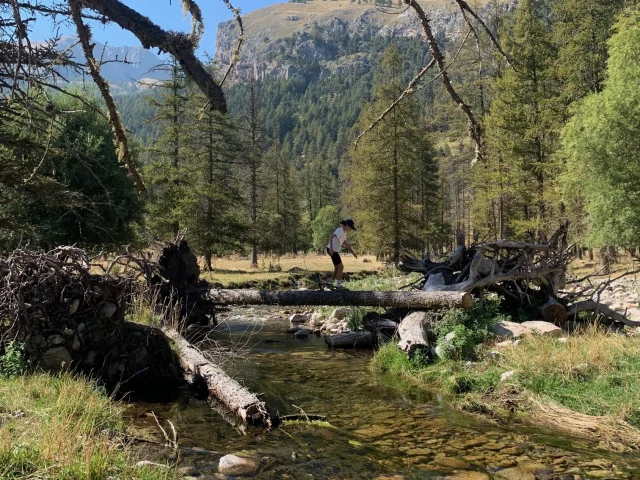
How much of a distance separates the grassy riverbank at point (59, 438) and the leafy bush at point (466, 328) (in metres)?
5.89

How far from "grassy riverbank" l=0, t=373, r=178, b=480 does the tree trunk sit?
9.23m

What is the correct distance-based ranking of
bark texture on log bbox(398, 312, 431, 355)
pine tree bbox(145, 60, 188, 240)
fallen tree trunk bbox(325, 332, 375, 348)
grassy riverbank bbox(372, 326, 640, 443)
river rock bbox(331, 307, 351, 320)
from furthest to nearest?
pine tree bbox(145, 60, 188, 240) < river rock bbox(331, 307, 351, 320) < fallen tree trunk bbox(325, 332, 375, 348) < bark texture on log bbox(398, 312, 431, 355) < grassy riverbank bbox(372, 326, 640, 443)

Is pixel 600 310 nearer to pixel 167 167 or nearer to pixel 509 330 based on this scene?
pixel 509 330

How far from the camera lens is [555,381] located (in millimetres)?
6855

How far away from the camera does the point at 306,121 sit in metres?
191

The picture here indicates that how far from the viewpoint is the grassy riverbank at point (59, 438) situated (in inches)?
115

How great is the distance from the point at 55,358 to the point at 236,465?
3176 millimetres

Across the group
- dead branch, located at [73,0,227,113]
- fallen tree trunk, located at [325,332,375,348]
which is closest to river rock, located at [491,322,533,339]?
fallen tree trunk, located at [325,332,375,348]

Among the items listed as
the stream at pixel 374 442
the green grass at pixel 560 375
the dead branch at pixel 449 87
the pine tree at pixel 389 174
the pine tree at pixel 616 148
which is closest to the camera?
the dead branch at pixel 449 87

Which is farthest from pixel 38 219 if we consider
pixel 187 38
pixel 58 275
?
pixel 187 38

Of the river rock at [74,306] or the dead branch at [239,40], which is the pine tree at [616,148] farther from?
the dead branch at [239,40]

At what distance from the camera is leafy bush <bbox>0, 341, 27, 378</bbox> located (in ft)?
18.9

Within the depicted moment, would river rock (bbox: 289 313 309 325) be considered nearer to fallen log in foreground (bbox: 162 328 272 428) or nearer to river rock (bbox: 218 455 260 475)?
fallen log in foreground (bbox: 162 328 272 428)

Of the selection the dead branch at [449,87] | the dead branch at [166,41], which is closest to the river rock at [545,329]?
the dead branch at [449,87]
